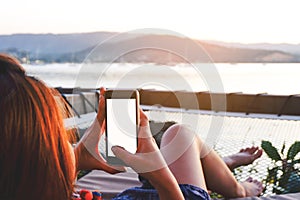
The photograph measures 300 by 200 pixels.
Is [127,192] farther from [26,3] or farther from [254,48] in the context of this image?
[26,3]

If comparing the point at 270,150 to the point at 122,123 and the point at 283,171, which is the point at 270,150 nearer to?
the point at 283,171

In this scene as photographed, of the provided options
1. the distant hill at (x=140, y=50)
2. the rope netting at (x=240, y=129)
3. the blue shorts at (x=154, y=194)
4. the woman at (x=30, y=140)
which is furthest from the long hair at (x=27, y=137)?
the rope netting at (x=240, y=129)

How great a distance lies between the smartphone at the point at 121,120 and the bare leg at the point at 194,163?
1.43ft

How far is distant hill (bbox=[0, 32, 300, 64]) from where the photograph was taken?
5.51 feet

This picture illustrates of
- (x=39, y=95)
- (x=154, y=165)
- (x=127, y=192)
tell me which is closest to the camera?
(x=39, y=95)

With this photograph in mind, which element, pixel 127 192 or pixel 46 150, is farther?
pixel 127 192

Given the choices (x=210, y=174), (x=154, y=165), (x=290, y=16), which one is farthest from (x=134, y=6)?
(x=154, y=165)

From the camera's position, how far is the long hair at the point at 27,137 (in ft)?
2.80

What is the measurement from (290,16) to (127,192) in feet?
11.0

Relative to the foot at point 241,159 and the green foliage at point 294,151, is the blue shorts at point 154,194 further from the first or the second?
the green foliage at point 294,151

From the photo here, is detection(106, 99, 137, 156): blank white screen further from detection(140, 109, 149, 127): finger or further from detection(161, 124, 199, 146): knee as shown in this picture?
detection(161, 124, 199, 146): knee

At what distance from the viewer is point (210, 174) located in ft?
6.43

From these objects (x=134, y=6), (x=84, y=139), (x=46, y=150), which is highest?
(x=134, y=6)

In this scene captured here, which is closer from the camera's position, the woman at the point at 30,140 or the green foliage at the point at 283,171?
the woman at the point at 30,140
